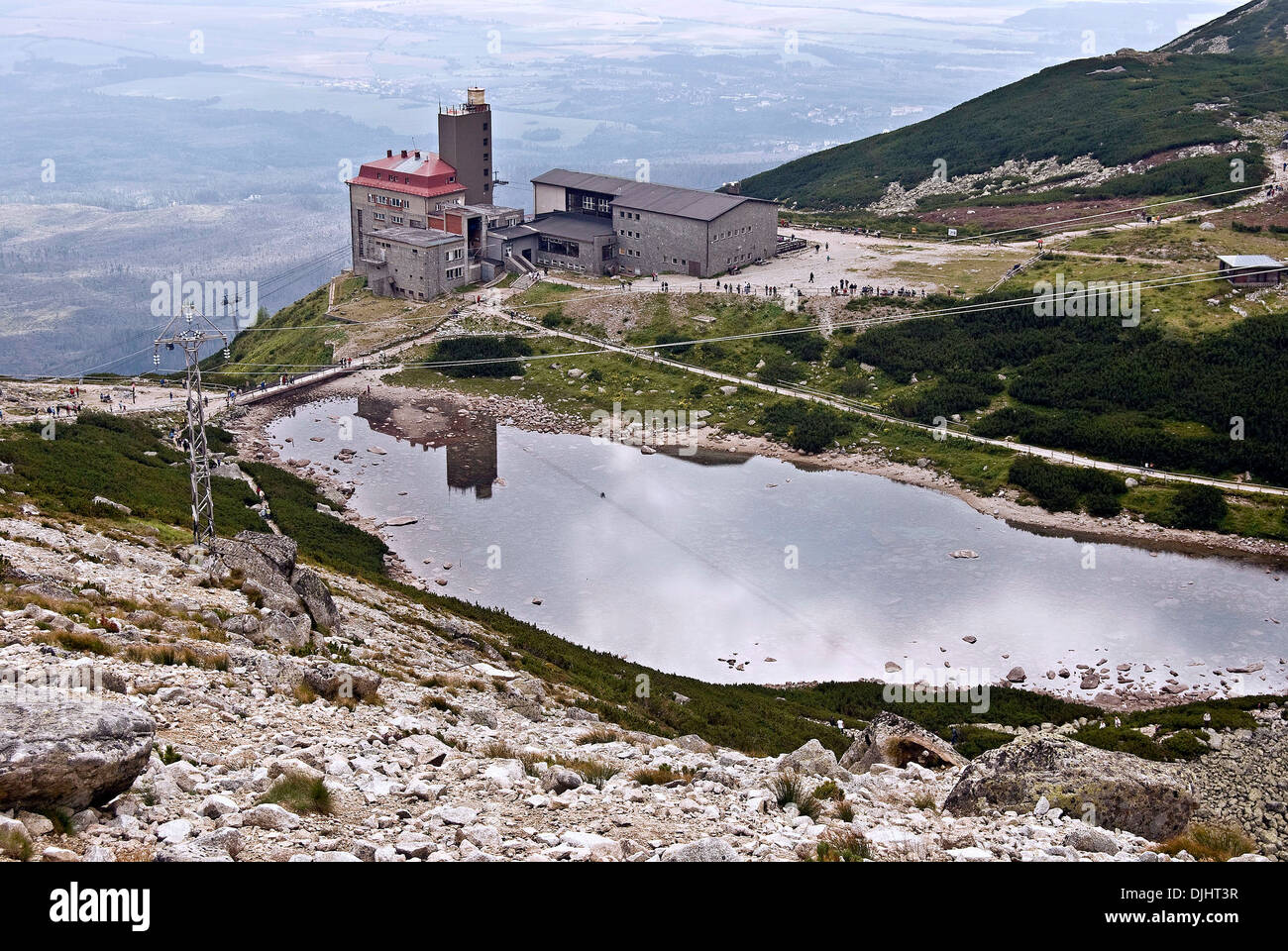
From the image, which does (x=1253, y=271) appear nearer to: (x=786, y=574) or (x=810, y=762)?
(x=786, y=574)

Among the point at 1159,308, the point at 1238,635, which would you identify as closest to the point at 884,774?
the point at 1238,635

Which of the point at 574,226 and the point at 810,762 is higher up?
the point at 574,226

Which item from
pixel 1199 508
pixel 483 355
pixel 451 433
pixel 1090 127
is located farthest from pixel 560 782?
pixel 1090 127

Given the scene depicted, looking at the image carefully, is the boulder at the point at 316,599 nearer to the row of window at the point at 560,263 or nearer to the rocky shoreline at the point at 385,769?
the rocky shoreline at the point at 385,769
